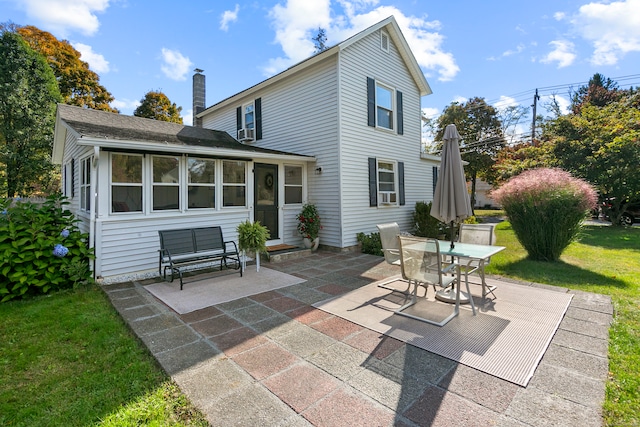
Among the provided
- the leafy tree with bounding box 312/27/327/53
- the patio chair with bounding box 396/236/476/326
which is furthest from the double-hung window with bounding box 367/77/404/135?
the leafy tree with bounding box 312/27/327/53

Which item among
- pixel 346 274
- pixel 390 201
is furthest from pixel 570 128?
pixel 346 274

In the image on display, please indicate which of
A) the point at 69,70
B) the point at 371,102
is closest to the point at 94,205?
the point at 371,102

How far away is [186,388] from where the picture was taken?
2.38m

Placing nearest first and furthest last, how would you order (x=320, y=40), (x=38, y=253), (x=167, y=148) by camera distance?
(x=38, y=253) → (x=167, y=148) → (x=320, y=40)

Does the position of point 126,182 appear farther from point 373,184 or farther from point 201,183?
point 373,184

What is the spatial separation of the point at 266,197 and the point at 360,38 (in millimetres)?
5464

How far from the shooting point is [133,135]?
21.1 feet

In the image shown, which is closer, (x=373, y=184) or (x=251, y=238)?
(x=251, y=238)

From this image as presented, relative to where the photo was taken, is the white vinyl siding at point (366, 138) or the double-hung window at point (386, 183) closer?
the white vinyl siding at point (366, 138)

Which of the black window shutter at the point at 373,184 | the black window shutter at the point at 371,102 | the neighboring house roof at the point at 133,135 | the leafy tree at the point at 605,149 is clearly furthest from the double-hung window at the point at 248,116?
the leafy tree at the point at 605,149

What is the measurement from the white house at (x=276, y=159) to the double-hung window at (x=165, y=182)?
0.07 ft

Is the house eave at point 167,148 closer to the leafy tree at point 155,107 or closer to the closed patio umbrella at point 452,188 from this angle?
the closed patio umbrella at point 452,188

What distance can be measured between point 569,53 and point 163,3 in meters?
18.5

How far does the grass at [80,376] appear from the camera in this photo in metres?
2.11
